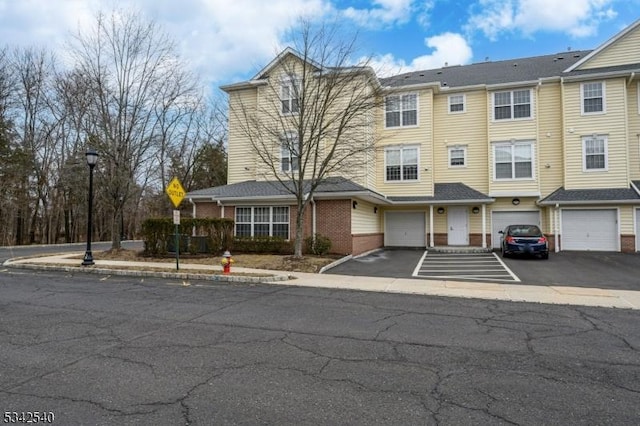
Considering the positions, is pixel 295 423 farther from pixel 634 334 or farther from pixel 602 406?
pixel 634 334

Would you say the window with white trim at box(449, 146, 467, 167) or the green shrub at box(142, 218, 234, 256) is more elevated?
the window with white trim at box(449, 146, 467, 167)

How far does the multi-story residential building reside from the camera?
65.0ft

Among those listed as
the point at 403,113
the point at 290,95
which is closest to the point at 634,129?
the point at 403,113

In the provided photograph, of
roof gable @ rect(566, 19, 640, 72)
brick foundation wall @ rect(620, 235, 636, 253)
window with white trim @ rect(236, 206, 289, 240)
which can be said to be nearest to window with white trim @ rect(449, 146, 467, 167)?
roof gable @ rect(566, 19, 640, 72)

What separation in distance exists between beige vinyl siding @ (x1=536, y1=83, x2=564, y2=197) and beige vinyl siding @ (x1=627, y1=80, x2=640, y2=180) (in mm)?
3266

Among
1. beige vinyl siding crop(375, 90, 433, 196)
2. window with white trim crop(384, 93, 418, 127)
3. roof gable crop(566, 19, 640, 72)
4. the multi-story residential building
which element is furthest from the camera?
window with white trim crop(384, 93, 418, 127)

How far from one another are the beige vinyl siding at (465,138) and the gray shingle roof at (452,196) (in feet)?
2.32

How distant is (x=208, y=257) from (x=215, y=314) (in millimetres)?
9735

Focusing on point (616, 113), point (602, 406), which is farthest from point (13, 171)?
point (616, 113)

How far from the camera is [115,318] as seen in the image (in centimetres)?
717

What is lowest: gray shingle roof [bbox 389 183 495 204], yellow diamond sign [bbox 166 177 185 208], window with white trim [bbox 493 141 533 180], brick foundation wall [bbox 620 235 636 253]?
brick foundation wall [bbox 620 235 636 253]

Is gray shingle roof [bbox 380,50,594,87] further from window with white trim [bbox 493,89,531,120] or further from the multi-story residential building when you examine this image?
window with white trim [bbox 493,89,531,120]

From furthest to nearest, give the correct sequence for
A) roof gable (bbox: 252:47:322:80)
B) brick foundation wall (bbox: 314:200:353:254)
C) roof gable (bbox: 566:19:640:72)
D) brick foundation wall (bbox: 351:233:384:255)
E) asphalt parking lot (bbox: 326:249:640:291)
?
roof gable (bbox: 566:19:640:72) < brick foundation wall (bbox: 351:233:384:255) < brick foundation wall (bbox: 314:200:353:254) < roof gable (bbox: 252:47:322:80) < asphalt parking lot (bbox: 326:249:640:291)

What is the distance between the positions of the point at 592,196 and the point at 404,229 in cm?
955
